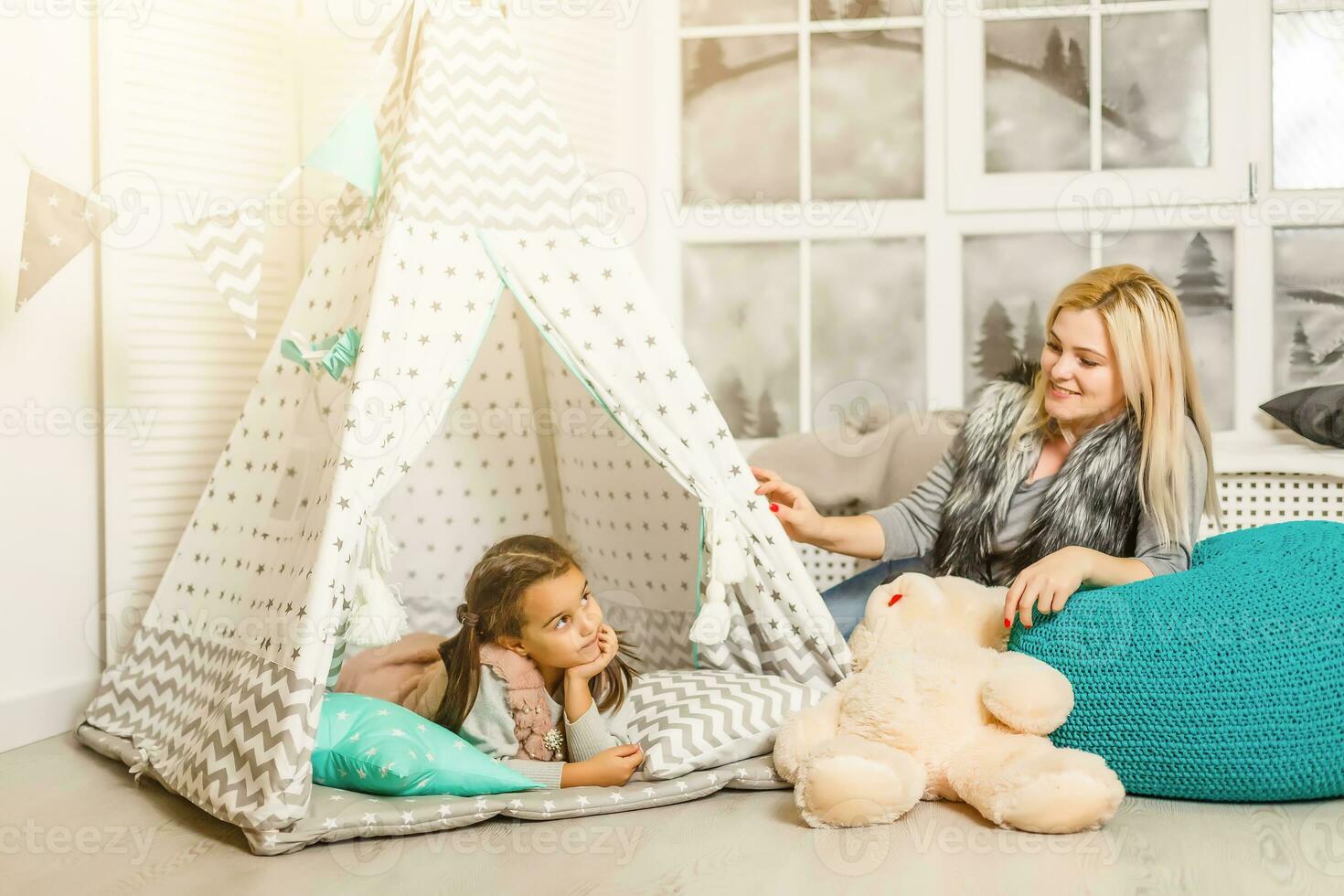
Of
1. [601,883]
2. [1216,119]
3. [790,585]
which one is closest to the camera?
[601,883]

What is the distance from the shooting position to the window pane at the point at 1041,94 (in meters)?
3.03

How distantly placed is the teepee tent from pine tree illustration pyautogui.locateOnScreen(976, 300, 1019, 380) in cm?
115

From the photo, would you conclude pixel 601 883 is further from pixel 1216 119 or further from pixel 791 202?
pixel 1216 119

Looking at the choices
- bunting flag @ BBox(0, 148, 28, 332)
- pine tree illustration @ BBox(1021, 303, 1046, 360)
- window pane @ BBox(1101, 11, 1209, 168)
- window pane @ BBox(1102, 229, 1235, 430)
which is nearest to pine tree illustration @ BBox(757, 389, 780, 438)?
pine tree illustration @ BBox(1021, 303, 1046, 360)

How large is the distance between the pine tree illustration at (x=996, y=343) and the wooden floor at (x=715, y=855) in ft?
5.04

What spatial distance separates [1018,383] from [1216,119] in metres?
1.22

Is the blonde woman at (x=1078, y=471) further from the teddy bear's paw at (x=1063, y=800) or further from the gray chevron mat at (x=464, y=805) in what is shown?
the gray chevron mat at (x=464, y=805)

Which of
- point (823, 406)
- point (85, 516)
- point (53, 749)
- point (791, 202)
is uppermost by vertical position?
point (791, 202)

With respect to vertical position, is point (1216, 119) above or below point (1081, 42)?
below

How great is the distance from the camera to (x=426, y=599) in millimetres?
2703

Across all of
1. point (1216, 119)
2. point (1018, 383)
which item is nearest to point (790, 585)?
point (1018, 383)

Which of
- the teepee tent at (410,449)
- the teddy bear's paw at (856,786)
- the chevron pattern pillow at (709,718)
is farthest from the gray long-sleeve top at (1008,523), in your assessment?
the teddy bear's paw at (856,786)

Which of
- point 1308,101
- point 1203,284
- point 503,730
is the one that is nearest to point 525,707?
point 503,730

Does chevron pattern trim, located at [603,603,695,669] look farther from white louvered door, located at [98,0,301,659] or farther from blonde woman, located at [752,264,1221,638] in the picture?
white louvered door, located at [98,0,301,659]
